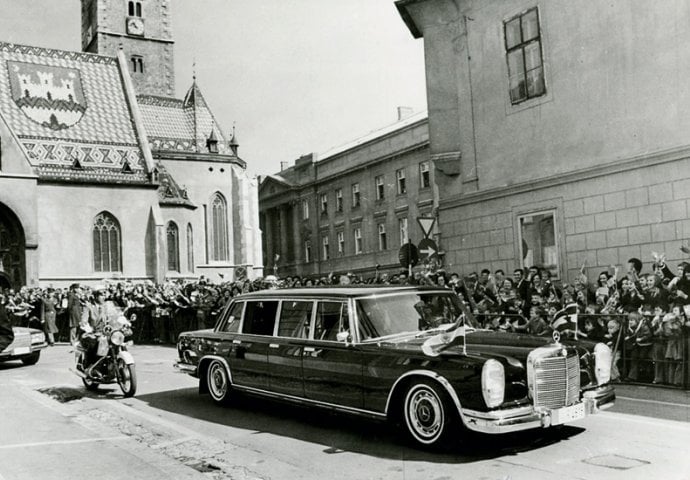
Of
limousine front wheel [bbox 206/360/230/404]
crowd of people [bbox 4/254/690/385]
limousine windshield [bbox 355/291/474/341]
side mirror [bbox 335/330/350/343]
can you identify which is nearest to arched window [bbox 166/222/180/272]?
crowd of people [bbox 4/254/690/385]

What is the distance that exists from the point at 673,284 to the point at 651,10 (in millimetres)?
5368

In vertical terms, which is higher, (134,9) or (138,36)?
(134,9)

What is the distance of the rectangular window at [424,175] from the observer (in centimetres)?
4066

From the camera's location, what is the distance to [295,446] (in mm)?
6824

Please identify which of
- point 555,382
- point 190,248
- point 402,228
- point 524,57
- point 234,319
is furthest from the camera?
point 190,248

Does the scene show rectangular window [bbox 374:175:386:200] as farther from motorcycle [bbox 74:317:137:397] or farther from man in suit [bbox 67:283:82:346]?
motorcycle [bbox 74:317:137:397]

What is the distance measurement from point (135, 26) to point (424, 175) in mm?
32331

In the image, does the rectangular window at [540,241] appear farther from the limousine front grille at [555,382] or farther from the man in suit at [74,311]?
the man in suit at [74,311]

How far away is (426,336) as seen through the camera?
7.16 meters

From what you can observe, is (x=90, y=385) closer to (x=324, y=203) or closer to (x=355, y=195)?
(x=355, y=195)

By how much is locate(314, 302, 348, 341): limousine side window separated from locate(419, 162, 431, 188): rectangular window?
3330cm

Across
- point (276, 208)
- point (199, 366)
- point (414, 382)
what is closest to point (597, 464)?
point (414, 382)

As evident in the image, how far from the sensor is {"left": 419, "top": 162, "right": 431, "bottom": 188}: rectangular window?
4066cm

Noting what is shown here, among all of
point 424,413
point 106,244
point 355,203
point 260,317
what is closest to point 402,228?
point 355,203
